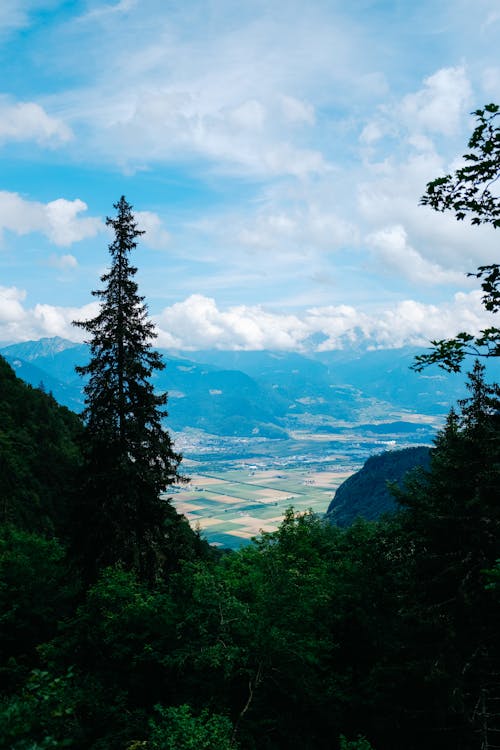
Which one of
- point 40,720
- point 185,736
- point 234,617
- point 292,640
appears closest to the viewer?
point 40,720

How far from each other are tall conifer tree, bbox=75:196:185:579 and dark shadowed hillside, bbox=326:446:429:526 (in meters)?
127

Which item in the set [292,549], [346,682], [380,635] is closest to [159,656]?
[346,682]

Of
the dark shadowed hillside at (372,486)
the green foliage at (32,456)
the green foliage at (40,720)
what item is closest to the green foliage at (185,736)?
the green foliage at (40,720)

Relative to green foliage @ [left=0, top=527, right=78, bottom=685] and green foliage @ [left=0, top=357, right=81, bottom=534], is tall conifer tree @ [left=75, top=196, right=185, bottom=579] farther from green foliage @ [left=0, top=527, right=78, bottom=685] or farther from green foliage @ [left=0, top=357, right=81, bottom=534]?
green foliage @ [left=0, top=357, right=81, bottom=534]

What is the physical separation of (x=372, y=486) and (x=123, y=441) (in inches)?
6165

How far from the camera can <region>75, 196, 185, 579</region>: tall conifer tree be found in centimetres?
1872

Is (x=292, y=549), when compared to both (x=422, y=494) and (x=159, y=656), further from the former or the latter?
(x=159, y=656)

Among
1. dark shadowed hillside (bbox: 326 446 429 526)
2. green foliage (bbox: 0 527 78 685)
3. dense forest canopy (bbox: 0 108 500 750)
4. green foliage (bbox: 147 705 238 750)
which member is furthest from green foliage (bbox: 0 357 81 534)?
dark shadowed hillside (bbox: 326 446 429 526)

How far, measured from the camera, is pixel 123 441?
63.9ft

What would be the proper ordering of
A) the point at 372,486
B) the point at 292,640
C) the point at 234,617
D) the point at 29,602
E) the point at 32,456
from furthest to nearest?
1. the point at 372,486
2. the point at 32,456
3. the point at 29,602
4. the point at 292,640
5. the point at 234,617

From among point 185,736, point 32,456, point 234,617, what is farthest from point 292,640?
point 32,456

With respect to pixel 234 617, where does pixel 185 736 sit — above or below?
below

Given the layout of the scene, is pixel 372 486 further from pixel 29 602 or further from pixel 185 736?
pixel 185 736

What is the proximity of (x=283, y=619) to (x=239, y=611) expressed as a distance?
1536 mm
